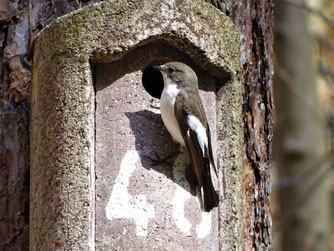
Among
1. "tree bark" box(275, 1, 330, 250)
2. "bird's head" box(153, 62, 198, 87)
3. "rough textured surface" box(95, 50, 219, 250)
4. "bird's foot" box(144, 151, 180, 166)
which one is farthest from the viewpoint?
"tree bark" box(275, 1, 330, 250)

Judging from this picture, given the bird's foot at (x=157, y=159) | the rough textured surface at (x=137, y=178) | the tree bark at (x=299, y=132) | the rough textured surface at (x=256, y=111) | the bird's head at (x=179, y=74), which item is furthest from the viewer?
the tree bark at (x=299, y=132)

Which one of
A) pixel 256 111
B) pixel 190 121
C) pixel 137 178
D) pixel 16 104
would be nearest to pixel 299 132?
pixel 256 111

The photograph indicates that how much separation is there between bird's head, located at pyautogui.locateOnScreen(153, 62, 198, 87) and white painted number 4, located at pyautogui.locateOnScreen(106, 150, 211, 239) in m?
0.43

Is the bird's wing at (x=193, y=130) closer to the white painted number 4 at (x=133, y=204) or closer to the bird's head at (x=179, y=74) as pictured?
the bird's head at (x=179, y=74)

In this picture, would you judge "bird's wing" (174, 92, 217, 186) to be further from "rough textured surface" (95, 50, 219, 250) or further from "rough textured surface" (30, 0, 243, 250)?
"rough textured surface" (30, 0, 243, 250)

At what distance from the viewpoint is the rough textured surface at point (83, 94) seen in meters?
3.58

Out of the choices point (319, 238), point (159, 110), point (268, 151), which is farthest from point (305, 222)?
point (159, 110)

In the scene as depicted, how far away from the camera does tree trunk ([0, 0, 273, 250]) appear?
13.0 ft

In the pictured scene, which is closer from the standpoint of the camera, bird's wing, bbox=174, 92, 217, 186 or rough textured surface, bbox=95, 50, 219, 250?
rough textured surface, bbox=95, 50, 219, 250

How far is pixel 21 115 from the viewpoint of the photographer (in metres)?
4.01

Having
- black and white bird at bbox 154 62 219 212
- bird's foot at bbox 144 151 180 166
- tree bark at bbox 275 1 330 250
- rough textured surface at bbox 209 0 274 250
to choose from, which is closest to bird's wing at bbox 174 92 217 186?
black and white bird at bbox 154 62 219 212

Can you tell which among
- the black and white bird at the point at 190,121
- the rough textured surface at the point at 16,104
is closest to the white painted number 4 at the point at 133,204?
the black and white bird at the point at 190,121

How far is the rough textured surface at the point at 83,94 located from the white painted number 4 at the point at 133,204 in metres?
0.12

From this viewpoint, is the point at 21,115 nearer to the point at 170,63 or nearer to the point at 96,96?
the point at 96,96
